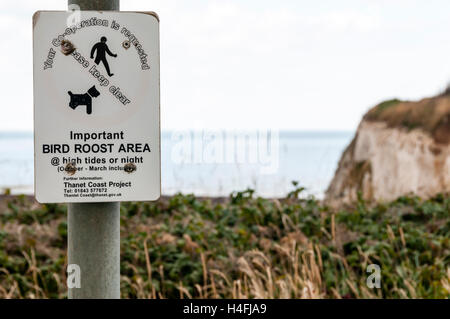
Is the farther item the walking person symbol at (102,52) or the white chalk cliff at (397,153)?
the white chalk cliff at (397,153)

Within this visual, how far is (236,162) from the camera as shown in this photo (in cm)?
745

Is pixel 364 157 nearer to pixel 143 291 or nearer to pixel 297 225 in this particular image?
pixel 297 225

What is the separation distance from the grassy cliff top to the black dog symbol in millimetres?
9835

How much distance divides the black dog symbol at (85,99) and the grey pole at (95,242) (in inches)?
13.2

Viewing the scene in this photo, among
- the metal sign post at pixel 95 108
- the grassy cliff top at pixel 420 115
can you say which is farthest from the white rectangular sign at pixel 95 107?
the grassy cliff top at pixel 420 115

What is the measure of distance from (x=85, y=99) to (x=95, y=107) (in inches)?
1.9

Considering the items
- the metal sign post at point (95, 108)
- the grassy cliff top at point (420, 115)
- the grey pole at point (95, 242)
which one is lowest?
the grey pole at point (95, 242)

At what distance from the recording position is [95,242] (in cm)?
221

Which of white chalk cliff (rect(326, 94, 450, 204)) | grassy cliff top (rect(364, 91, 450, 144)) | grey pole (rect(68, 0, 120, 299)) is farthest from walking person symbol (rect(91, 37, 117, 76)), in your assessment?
grassy cliff top (rect(364, 91, 450, 144))

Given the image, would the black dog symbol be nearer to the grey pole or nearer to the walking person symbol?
the walking person symbol

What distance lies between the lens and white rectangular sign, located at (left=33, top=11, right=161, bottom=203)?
212 centimetres

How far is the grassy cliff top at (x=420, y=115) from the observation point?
11.1 m

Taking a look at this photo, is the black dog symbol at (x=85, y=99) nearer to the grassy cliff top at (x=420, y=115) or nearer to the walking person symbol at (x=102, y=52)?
the walking person symbol at (x=102, y=52)
